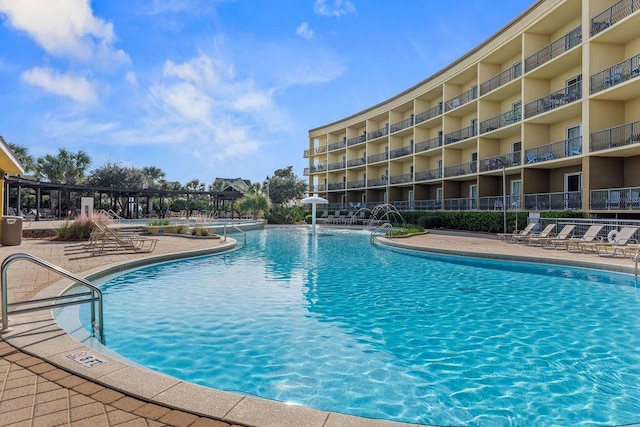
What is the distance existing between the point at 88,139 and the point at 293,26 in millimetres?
34854

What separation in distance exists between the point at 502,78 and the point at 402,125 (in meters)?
11.6

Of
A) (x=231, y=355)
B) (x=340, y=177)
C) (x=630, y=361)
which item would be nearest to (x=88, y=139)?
(x=340, y=177)

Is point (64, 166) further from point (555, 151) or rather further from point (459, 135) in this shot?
point (555, 151)

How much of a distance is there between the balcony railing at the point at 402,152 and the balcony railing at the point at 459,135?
5.10 metres

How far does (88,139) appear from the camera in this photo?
132 feet

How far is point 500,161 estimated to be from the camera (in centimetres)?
2083

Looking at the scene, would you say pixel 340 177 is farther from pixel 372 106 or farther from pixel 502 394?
pixel 502 394

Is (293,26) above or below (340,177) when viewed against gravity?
above

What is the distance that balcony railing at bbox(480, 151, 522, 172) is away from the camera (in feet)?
71.3

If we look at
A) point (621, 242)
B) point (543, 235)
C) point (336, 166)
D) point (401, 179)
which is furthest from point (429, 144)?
point (621, 242)

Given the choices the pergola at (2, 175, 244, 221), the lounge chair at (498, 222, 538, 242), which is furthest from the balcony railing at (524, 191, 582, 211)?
the pergola at (2, 175, 244, 221)

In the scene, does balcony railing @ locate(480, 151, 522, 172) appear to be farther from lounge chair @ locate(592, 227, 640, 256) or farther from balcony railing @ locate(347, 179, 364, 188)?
balcony railing @ locate(347, 179, 364, 188)

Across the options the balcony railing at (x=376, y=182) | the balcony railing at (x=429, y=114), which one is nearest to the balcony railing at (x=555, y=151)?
the balcony railing at (x=429, y=114)

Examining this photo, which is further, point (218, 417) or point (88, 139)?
point (88, 139)
